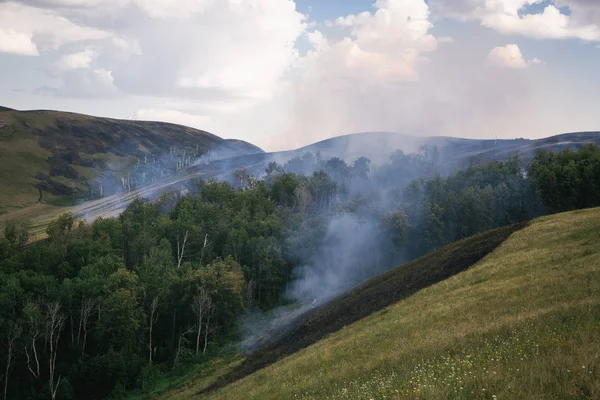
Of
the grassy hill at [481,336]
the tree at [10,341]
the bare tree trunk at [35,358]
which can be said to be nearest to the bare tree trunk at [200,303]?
the grassy hill at [481,336]

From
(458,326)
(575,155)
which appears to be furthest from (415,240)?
(458,326)

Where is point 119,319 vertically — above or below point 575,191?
below

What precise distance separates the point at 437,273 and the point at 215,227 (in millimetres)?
75229

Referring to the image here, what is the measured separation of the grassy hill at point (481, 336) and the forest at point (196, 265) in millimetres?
23157

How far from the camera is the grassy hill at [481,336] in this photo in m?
12.5

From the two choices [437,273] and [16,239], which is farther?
[16,239]

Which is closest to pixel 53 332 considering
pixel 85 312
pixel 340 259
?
pixel 85 312

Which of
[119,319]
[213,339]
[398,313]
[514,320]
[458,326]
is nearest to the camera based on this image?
[514,320]

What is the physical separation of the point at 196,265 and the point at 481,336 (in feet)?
266

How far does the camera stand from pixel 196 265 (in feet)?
310

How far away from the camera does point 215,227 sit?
112812 millimetres

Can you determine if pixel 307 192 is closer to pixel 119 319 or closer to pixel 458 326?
pixel 119 319

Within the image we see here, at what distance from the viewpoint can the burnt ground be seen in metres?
43.4

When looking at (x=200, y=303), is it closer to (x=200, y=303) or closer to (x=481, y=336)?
(x=200, y=303)
